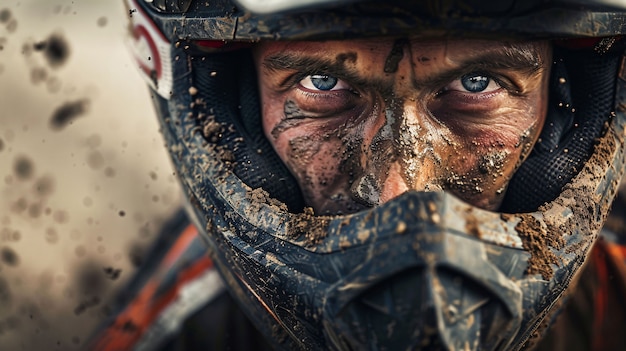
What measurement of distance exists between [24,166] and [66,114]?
370 mm

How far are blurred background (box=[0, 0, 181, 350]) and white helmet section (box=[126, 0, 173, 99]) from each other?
4.51ft

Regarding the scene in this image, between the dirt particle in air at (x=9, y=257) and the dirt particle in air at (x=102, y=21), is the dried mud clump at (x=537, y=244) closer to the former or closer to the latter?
the dirt particle in air at (x=9, y=257)

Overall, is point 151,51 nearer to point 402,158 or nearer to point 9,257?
point 402,158

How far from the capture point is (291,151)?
1.88 m

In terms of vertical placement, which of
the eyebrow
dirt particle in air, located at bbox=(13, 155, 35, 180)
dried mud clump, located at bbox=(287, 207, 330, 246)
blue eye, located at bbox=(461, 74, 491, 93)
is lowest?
dirt particle in air, located at bbox=(13, 155, 35, 180)

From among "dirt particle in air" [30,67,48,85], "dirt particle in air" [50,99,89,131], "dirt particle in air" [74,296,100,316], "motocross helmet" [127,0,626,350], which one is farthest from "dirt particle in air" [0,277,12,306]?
"motocross helmet" [127,0,626,350]

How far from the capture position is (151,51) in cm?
207

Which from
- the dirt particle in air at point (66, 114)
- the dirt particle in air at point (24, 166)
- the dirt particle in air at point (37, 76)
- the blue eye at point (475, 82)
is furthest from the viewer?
the dirt particle in air at point (37, 76)

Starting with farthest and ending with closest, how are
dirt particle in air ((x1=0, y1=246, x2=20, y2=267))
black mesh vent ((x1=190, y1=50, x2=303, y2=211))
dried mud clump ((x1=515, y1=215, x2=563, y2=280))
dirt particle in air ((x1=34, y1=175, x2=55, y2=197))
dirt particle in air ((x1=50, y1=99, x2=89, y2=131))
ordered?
1. dirt particle in air ((x1=50, y1=99, x2=89, y2=131))
2. dirt particle in air ((x1=34, y1=175, x2=55, y2=197))
3. dirt particle in air ((x1=0, y1=246, x2=20, y2=267))
4. black mesh vent ((x1=190, y1=50, x2=303, y2=211))
5. dried mud clump ((x1=515, y1=215, x2=563, y2=280))

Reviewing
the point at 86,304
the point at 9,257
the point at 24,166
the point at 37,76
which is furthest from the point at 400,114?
the point at 37,76

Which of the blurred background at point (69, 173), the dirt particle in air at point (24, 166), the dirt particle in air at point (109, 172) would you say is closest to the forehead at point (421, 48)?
the blurred background at point (69, 173)

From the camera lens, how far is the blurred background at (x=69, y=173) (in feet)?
12.9

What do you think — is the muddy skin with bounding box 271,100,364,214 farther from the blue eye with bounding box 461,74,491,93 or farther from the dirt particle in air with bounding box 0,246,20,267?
the dirt particle in air with bounding box 0,246,20,267

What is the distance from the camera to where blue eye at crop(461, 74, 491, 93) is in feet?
5.78
